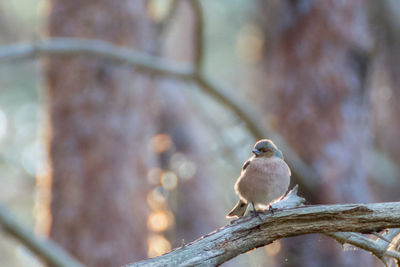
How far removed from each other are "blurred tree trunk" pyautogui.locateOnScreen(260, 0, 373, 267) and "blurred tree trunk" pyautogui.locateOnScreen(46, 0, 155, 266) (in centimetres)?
198

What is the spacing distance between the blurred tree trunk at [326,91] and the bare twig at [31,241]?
3246 millimetres

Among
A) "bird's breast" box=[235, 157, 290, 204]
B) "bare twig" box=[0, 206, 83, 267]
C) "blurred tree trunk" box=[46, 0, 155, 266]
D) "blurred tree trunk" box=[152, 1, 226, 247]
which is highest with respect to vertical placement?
"blurred tree trunk" box=[152, 1, 226, 247]

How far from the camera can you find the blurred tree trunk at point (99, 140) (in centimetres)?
718

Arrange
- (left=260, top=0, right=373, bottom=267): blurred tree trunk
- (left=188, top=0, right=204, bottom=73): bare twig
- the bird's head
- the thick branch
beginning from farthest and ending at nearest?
1. (left=260, top=0, right=373, bottom=267): blurred tree trunk
2. (left=188, top=0, right=204, bottom=73): bare twig
3. the bird's head
4. the thick branch

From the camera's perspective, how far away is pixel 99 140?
7.46 metres

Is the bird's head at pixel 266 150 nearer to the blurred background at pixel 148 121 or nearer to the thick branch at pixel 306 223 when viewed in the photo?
the thick branch at pixel 306 223

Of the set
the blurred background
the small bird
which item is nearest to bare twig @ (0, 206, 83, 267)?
the blurred background

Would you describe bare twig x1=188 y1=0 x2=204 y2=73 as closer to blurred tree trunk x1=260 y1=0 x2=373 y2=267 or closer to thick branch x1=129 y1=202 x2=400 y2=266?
blurred tree trunk x1=260 y1=0 x2=373 y2=267

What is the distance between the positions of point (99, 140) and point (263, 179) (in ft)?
17.1

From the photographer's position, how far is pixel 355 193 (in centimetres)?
744

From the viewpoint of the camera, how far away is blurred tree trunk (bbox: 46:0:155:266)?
7184mm

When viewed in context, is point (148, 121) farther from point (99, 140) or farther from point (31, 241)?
point (31, 241)

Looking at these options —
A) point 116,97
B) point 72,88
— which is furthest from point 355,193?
point 72,88

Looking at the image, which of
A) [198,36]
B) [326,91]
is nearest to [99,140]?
[198,36]
